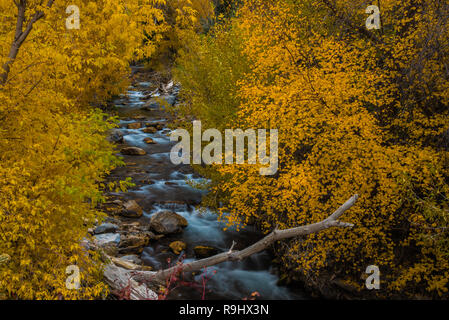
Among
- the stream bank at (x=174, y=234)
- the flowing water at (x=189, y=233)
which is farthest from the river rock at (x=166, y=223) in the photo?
the flowing water at (x=189, y=233)

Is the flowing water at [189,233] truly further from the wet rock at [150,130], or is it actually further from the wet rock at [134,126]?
the wet rock at [134,126]

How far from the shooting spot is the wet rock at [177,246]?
10922 mm

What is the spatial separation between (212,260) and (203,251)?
535cm

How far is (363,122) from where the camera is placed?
28.6 feet

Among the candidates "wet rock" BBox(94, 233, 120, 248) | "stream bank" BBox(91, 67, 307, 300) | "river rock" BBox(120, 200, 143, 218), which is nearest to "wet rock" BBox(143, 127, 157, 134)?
"stream bank" BBox(91, 67, 307, 300)

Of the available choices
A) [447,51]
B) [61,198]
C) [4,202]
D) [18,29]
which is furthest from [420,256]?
[18,29]

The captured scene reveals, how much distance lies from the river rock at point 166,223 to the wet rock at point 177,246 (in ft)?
2.42

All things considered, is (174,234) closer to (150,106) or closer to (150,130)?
(150,130)

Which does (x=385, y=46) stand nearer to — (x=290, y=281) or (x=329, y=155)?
(x=329, y=155)

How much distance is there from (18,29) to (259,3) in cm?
925

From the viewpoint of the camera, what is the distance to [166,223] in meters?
11.9

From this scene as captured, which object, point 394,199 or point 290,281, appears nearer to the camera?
point 394,199

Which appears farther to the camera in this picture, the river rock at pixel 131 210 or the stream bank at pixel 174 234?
the river rock at pixel 131 210

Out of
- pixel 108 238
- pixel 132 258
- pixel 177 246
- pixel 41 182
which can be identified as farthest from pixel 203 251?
pixel 41 182
